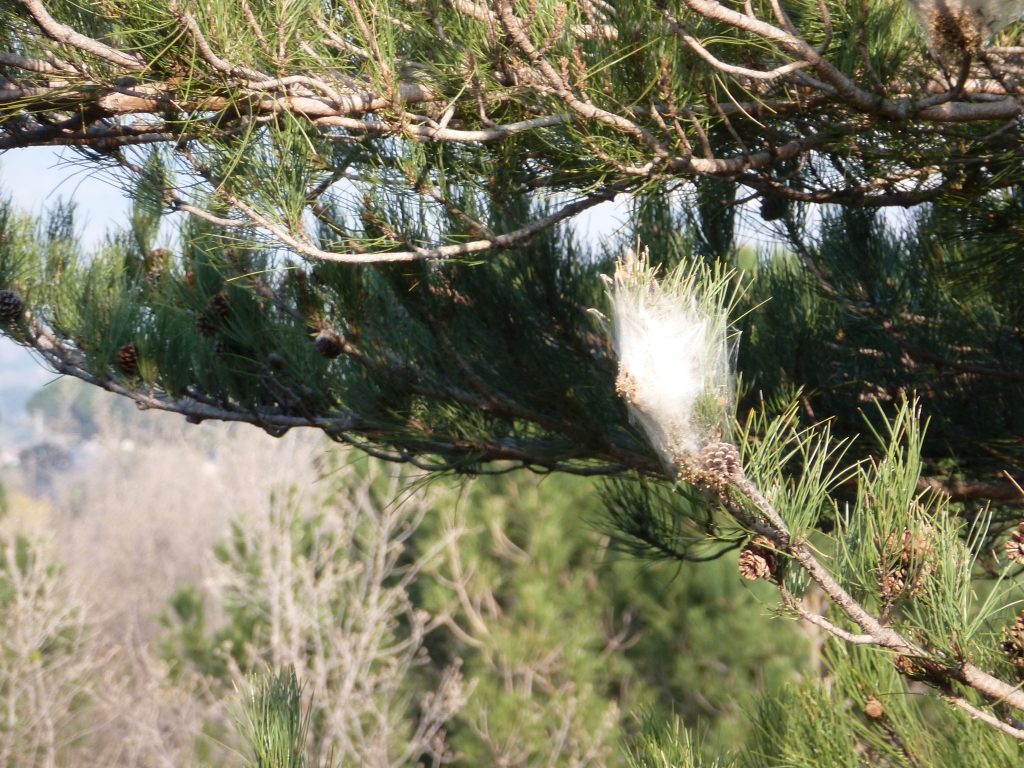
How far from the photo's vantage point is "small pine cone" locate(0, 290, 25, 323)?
1998 mm

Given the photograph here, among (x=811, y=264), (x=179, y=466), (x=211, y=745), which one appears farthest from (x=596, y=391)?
(x=179, y=466)

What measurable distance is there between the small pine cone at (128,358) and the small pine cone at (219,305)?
190 mm

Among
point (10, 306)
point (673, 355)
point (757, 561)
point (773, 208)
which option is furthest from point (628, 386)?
point (10, 306)

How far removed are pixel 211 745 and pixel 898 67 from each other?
7289mm

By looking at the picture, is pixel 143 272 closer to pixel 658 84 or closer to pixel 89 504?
pixel 658 84

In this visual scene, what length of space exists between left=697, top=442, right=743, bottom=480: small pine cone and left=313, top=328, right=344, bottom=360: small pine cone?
47.9 inches

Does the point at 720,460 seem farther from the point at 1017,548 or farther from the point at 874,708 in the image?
the point at 874,708

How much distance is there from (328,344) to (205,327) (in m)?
0.37

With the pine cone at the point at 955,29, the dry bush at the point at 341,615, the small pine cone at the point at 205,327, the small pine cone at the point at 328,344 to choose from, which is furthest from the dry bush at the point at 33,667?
the pine cone at the point at 955,29

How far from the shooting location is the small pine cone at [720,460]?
0.80 meters

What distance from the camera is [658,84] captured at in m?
1.18

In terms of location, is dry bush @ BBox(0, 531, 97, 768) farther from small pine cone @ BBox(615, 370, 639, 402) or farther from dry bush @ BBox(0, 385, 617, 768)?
small pine cone @ BBox(615, 370, 639, 402)

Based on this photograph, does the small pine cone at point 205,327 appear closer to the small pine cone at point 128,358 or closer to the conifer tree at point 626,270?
the conifer tree at point 626,270

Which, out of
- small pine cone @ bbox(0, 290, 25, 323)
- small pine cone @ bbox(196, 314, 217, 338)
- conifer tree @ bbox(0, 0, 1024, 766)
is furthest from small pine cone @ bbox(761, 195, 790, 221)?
small pine cone @ bbox(0, 290, 25, 323)
